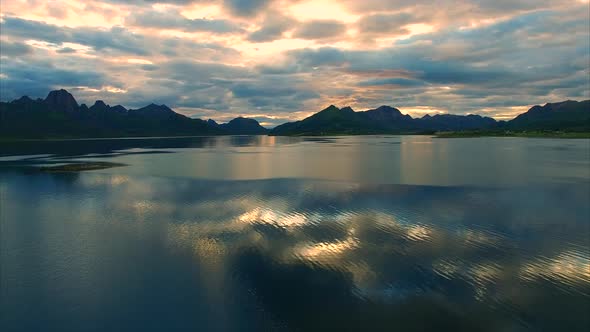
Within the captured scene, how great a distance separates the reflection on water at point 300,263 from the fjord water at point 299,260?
0.48 ft

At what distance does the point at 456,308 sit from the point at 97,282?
96.0 feet

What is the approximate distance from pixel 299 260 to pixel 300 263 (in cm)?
67

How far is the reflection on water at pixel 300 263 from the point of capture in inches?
953

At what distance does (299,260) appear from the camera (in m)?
33.6

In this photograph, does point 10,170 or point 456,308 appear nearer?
point 456,308

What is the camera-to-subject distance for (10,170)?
→ 109 meters

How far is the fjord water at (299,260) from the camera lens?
24.2m

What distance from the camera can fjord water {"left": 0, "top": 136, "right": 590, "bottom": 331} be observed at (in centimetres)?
2425

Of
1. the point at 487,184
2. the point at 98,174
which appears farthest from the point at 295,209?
the point at 98,174

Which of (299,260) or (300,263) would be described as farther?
(299,260)

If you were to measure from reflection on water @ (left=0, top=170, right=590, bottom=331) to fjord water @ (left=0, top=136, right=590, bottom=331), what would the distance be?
0.15 metres

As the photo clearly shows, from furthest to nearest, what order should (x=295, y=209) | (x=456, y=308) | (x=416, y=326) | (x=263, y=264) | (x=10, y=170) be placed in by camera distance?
(x=10, y=170) < (x=295, y=209) < (x=263, y=264) < (x=456, y=308) < (x=416, y=326)

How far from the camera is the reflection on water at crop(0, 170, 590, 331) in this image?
24219 millimetres

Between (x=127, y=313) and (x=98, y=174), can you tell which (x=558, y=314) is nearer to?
(x=127, y=313)
